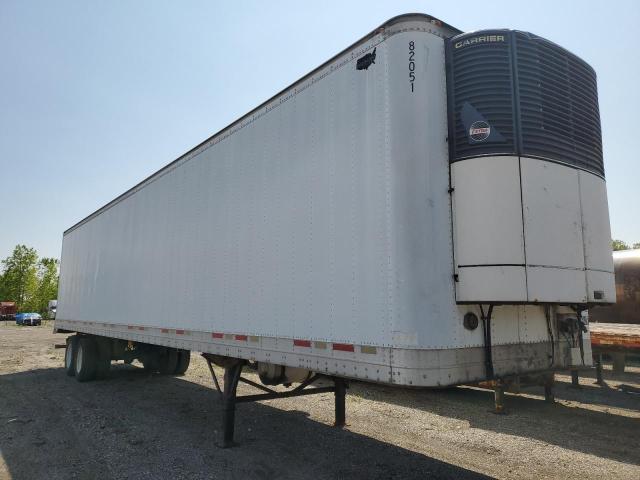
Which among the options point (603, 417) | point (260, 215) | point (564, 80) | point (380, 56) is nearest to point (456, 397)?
point (603, 417)

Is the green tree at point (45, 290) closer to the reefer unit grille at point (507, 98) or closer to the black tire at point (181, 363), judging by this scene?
the black tire at point (181, 363)

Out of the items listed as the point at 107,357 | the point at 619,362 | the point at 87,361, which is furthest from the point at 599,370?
the point at 87,361

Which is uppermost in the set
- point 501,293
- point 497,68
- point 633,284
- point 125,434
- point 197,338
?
point 497,68

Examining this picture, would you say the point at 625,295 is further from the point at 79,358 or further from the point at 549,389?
the point at 79,358

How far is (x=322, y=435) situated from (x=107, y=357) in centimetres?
787

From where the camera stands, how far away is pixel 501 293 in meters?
3.81

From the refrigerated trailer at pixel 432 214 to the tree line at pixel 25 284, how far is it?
73766 mm

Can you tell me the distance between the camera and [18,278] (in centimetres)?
6688

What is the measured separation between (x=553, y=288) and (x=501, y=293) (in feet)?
2.08

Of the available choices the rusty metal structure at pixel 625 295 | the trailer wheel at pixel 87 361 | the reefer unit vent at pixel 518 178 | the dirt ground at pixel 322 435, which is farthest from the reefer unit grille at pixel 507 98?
the trailer wheel at pixel 87 361

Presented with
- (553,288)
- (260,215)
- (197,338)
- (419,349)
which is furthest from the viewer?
(197,338)

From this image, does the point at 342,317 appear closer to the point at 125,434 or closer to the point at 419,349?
the point at 419,349

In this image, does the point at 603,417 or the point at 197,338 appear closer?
the point at 197,338

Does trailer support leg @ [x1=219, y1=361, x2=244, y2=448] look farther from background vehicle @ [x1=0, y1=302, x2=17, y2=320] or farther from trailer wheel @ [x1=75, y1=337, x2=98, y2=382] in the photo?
background vehicle @ [x1=0, y1=302, x2=17, y2=320]
